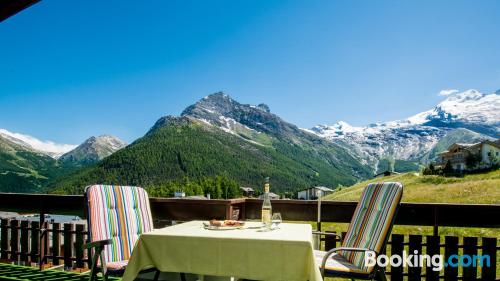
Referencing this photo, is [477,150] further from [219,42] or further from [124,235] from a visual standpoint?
[124,235]

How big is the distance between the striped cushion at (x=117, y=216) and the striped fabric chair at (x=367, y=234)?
153cm

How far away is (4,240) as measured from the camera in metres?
5.02

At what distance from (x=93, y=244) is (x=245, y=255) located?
110 centimetres

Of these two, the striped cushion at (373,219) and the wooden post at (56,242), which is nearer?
the striped cushion at (373,219)

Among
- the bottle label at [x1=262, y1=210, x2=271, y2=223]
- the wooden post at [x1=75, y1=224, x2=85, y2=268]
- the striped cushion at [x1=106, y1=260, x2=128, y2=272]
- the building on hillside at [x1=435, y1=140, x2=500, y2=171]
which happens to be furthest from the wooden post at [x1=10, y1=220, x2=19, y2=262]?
the building on hillside at [x1=435, y1=140, x2=500, y2=171]

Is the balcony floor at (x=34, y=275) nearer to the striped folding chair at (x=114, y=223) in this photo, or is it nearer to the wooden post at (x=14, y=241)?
the wooden post at (x=14, y=241)

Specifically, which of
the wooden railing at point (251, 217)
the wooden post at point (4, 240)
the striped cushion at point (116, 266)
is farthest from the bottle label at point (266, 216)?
the wooden post at point (4, 240)

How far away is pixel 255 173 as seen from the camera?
122 m

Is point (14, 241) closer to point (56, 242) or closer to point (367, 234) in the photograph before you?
point (56, 242)

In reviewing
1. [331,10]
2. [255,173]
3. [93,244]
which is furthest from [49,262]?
[255,173]

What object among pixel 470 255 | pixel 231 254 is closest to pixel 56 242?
pixel 231 254

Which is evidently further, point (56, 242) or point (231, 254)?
point (56, 242)

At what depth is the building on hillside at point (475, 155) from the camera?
52344 millimetres

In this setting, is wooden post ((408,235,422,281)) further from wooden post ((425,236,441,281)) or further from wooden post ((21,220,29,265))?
wooden post ((21,220,29,265))
